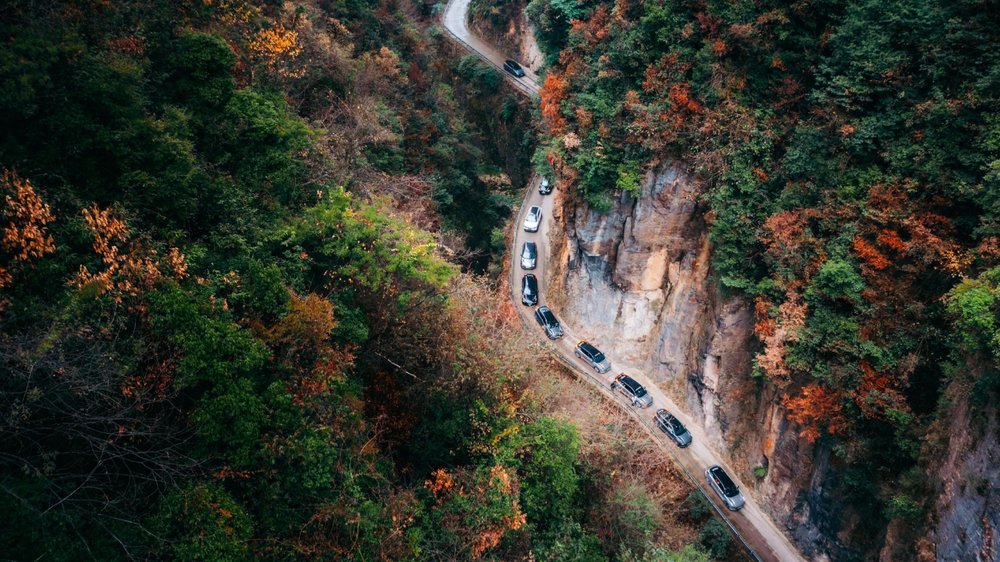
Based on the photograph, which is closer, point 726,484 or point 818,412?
point 818,412

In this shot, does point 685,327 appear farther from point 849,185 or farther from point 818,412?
point 849,185

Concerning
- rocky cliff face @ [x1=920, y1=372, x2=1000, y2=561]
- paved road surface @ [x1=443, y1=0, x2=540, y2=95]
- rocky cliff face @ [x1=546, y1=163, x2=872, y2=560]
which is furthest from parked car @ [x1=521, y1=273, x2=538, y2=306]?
rocky cliff face @ [x1=920, y1=372, x2=1000, y2=561]

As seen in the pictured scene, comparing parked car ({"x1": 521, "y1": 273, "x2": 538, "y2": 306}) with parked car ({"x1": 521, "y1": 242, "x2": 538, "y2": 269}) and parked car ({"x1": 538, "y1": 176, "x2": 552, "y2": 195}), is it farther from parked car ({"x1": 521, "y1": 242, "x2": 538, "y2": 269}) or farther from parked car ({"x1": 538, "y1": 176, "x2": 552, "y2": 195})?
parked car ({"x1": 538, "y1": 176, "x2": 552, "y2": 195})

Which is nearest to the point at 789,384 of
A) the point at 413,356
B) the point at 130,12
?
the point at 413,356

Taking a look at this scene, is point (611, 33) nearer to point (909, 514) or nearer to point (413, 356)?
point (413, 356)

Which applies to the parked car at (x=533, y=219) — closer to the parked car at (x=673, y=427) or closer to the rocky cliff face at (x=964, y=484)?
the parked car at (x=673, y=427)

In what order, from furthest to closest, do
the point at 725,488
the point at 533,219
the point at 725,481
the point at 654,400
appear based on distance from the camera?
the point at 533,219 → the point at 654,400 → the point at 725,481 → the point at 725,488

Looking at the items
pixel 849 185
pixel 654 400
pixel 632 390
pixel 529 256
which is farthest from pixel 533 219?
pixel 849 185
